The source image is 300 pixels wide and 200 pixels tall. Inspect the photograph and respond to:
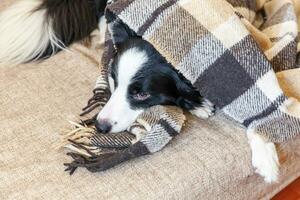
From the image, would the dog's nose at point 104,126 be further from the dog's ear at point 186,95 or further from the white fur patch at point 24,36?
the white fur patch at point 24,36

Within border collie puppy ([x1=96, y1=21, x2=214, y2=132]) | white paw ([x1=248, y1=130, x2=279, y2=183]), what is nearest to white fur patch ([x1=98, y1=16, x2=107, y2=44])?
border collie puppy ([x1=96, y1=21, x2=214, y2=132])

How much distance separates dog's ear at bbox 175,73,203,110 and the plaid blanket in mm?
42

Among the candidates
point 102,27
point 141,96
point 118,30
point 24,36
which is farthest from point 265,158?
point 24,36

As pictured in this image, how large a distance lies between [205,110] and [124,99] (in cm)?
22

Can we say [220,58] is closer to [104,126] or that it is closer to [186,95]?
[186,95]

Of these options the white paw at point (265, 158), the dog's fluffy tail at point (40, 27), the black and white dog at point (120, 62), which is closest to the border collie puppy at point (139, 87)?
the black and white dog at point (120, 62)

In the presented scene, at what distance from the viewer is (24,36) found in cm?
133

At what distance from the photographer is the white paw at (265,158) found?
104 centimetres

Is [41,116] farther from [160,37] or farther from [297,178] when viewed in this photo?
[297,178]

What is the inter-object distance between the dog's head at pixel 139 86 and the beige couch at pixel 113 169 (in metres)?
0.10

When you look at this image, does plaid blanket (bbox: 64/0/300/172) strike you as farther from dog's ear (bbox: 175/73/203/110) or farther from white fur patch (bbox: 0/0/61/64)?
white fur patch (bbox: 0/0/61/64)

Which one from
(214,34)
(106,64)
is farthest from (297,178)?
(106,64)

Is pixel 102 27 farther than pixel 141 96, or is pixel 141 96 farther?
pixel 102 27

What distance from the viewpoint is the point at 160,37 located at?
107cm
